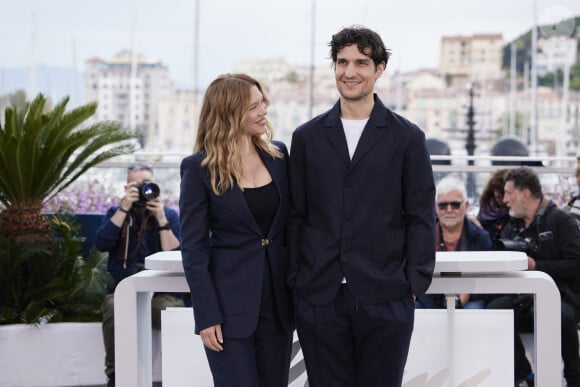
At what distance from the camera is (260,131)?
3.46 meters

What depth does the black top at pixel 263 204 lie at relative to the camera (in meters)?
3.40

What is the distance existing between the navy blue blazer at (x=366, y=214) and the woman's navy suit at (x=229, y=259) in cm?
9

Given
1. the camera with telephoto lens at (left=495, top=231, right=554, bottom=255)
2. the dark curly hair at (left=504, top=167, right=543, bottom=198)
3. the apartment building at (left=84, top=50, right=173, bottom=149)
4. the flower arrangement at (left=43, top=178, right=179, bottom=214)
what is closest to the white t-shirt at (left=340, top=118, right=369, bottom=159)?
the camera with telephoto lens at (left=495, top=231, right=554, bottom=255)

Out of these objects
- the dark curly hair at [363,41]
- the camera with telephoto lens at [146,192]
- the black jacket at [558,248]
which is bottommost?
the black jacket at [558,248]

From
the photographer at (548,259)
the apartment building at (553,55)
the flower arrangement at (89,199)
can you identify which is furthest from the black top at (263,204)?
the apartment building at (553,55)

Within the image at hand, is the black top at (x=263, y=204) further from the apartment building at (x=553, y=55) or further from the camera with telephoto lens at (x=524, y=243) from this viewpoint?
the apartment building at (x=553, y=55)

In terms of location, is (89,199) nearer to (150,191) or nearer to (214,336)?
(150,191)

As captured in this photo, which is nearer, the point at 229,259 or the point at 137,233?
the point at 229,259

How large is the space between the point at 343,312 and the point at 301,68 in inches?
4790

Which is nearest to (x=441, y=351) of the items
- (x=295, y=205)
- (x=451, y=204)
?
(x=295, y=205)

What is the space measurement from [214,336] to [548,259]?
118 inches

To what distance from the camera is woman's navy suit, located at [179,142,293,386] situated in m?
3.33

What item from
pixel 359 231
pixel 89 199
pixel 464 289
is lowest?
pixel 464 289

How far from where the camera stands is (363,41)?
3326 mm
